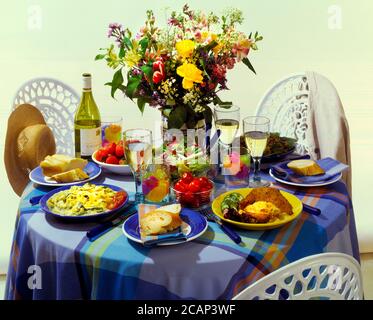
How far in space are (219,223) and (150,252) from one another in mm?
232

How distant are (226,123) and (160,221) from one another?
1.75ft

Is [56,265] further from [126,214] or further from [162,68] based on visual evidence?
[162,68]

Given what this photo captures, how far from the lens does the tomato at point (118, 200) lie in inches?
64.4

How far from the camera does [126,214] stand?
5.43 feet

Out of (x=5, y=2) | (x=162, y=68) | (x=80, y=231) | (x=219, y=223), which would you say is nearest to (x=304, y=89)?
(x=162, y=68)

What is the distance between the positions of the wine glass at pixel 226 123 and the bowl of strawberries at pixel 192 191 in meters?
0.27

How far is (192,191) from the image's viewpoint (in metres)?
1.66

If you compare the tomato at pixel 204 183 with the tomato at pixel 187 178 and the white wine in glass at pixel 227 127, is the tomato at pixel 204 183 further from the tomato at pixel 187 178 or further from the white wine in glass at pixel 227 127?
the white wine in glass at pixel 227 127

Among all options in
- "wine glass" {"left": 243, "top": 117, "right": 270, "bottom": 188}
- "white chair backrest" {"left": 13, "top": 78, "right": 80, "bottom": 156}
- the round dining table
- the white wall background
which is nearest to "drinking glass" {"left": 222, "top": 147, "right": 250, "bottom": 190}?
"wine glass" {"left": 243, "top": 117, "right": 270, "bottom": 188}

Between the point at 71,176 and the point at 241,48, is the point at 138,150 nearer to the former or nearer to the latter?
the point at 71,176

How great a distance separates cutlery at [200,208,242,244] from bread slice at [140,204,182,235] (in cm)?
12

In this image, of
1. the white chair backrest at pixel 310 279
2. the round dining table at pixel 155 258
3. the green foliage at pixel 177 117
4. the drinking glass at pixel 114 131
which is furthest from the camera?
the drinking glass at pixel 114 131

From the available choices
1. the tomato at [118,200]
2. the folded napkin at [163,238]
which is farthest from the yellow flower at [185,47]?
the folded napkin at [163,238]

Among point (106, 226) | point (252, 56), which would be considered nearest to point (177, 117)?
point (106, 226)
